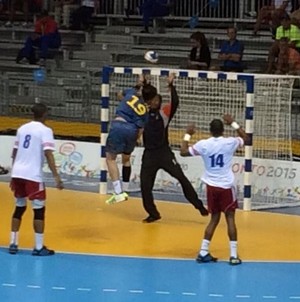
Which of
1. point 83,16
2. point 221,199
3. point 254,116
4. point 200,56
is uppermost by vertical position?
point 83,16

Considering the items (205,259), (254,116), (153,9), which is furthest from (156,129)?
(153,9)

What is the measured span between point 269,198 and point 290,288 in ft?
18.3

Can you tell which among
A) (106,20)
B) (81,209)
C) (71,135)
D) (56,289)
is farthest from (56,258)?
(106,20)

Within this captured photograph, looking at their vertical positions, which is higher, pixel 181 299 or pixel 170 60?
pixel 170 60

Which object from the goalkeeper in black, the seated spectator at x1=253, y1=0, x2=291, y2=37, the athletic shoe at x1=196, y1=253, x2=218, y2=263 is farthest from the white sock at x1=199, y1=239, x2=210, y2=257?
the seated spectator at x1=253, y1=0, x2=291, y2=37

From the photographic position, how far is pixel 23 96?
74.0 feet

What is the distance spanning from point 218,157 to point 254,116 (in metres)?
4.54

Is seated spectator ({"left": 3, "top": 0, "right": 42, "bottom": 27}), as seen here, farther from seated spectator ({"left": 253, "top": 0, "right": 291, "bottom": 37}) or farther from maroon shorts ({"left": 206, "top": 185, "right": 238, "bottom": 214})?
maroon shorts ({"left": 206, "top": 185, "right": 238, "bottom": 214})

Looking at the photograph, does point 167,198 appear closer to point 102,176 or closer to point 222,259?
point 102,176

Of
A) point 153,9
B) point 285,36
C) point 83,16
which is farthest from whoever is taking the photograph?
point 83,16

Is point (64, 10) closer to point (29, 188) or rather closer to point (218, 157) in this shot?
point (29, 188)

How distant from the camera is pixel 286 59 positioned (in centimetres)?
2102

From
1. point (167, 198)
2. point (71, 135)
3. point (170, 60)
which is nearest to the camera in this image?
point (167, 198)

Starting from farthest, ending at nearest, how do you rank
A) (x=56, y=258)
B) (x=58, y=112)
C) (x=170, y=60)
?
1. (x=170, y=60)
2. (x=58, y=112)
3. (x=56, y=258)
